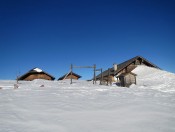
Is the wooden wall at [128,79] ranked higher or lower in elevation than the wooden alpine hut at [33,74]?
lower

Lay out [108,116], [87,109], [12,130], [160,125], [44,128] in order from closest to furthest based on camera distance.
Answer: [12,130] < [44,128] < [160,125] < [108,116] < [87,109]

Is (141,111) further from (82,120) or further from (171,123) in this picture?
(82,120)

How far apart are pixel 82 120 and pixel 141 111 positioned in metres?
1.68

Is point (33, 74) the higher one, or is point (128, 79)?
point (33, 74)

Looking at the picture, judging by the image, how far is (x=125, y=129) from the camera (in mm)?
3861

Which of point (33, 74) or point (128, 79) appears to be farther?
point (33, 74)

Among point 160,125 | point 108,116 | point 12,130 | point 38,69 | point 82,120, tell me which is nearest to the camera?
point 12,130

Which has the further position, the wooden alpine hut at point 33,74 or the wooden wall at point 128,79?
the wooden alpine hut at point 33,74

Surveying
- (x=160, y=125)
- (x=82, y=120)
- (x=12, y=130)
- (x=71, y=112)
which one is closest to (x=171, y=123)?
(x=160, y=125)

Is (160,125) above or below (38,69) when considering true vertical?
below

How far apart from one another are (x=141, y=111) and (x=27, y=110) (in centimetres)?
279

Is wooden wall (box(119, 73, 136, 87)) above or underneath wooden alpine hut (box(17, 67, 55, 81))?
underneath

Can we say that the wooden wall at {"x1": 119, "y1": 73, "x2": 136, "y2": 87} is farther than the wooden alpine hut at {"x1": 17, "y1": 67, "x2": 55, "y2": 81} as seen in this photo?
No

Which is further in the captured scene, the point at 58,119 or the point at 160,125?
the point at 58,119
